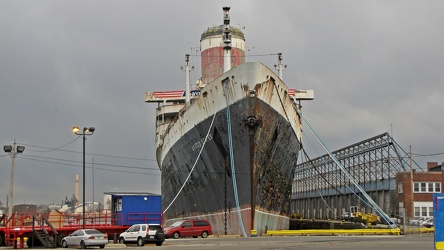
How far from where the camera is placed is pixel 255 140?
30.2m

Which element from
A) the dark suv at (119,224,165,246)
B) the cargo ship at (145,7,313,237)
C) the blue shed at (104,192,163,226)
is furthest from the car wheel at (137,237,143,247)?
the cargo ship at (145,7,313,237)

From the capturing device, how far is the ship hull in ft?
99.3

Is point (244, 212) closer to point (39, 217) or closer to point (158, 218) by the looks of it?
point (158, 218)

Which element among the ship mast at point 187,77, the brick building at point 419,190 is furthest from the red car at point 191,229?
the brick building at point 419,190

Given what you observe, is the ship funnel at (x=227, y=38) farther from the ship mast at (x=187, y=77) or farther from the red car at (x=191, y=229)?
the red car at (x=191, y=229)

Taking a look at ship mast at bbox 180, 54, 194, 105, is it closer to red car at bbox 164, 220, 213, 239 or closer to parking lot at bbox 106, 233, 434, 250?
red car at bbox 164, 220, 213, 239

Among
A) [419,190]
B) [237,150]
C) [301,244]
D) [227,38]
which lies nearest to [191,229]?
[237,150]

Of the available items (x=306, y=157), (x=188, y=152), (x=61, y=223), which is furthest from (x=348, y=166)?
(x=61, y=223)

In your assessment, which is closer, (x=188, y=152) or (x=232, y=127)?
(x=232, y=127)

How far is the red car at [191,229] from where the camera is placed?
32812mm

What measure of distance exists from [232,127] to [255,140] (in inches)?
60.4

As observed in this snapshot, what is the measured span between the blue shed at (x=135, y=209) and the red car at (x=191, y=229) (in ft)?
3.38

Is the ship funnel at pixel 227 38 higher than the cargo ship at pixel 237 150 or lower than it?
higher

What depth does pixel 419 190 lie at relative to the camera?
54.3m
